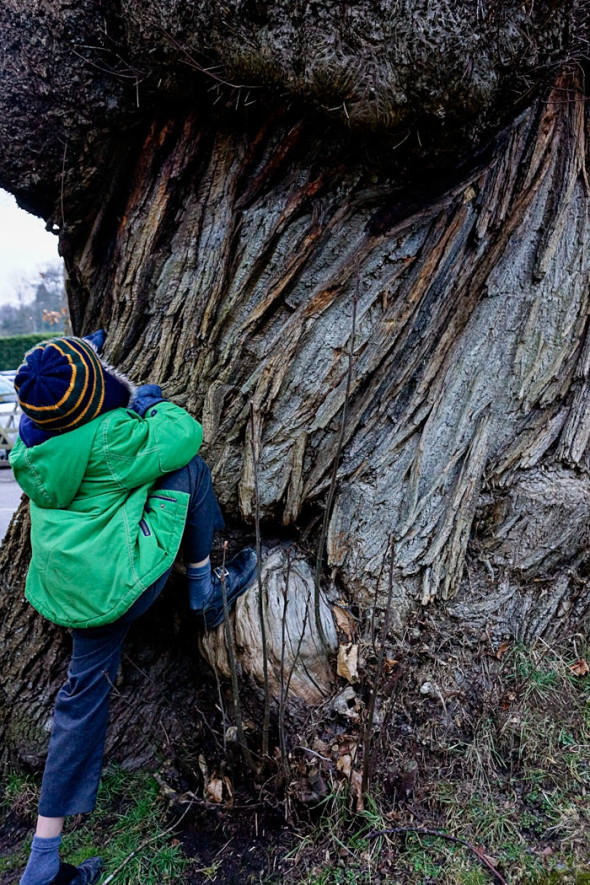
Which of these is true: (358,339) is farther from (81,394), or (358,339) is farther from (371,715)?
(371,715)

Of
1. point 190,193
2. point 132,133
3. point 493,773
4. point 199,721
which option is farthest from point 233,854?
point 132,133

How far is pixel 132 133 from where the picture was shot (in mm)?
2727

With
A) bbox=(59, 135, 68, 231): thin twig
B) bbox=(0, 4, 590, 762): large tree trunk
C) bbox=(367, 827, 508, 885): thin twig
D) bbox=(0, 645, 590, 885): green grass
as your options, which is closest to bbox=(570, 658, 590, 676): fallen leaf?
bbox=(0, 645, 590, 885): green grass

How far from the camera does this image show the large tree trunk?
2609 millimetres

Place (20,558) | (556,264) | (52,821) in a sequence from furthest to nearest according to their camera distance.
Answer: (20,558)
(556,264)
(52,821)

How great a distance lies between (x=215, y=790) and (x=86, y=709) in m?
0.64

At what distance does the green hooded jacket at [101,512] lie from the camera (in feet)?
7.59

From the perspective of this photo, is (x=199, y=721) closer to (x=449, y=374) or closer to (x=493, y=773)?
(x=493, y=773)

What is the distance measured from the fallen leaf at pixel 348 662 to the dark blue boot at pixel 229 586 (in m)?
0.51

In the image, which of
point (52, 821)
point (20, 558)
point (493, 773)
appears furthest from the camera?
point (20, 558)

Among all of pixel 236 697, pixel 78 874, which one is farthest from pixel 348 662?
pixel 78 874

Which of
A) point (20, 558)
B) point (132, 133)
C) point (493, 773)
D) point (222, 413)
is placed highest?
point (132, 133)

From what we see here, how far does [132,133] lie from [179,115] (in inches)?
9.3

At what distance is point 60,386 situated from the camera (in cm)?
223
